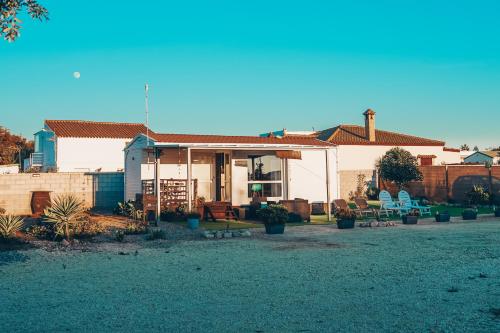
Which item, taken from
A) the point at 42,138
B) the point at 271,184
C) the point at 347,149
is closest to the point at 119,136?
the point at 42,138

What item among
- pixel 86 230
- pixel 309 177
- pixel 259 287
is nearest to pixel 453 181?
pixel 309 177

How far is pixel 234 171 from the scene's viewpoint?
1762cm

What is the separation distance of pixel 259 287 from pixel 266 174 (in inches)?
470

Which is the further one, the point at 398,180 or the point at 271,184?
the point at 398,180

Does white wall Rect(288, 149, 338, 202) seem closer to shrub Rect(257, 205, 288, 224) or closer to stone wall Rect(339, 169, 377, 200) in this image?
shrub Rect(257, 205, 288, 224)

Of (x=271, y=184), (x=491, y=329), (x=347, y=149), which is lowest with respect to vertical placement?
(x=491, y=329)

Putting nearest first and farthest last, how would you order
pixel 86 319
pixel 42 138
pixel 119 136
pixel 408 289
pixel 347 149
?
pixel 86 319, pixel 408 289, pixel 347 149, pixel 119 136, pixel 42 138

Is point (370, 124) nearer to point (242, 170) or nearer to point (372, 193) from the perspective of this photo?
point (372, 193)

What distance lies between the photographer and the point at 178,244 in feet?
34.4

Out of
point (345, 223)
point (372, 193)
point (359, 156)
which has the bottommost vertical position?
point (345, 223)

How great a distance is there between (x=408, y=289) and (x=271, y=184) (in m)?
12.2

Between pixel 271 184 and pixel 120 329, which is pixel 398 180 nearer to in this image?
pixel 271 184

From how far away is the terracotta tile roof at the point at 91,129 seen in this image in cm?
3133

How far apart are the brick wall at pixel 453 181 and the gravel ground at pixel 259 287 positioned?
1146 cm
